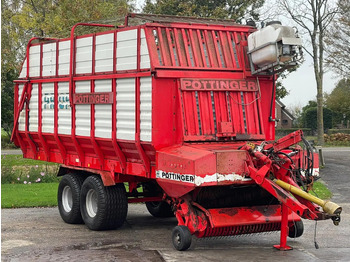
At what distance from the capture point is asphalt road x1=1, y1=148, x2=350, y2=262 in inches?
384

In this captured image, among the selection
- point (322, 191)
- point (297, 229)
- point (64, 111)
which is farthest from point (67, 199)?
point (322, 191)

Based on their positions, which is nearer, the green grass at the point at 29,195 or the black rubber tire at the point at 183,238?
the black rubber tire at the point at 183,238

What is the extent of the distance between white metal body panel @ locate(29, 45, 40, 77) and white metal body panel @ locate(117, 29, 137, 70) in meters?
2.88

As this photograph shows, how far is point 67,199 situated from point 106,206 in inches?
71.2

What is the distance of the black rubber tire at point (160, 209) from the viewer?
44.3 feet

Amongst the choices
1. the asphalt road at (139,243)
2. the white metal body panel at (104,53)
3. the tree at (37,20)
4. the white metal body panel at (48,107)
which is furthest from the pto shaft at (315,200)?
the tree at (37,20)

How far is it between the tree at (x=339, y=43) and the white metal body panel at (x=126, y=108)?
28567 millimetres

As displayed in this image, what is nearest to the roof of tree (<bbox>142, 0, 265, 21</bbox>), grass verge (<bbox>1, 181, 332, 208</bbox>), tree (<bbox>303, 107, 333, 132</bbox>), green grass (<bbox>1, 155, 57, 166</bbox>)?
grass verge (<bbox>1, 181, 332, 208</bbox>)

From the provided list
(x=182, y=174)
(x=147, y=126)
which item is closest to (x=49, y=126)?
(x=147, y=126)

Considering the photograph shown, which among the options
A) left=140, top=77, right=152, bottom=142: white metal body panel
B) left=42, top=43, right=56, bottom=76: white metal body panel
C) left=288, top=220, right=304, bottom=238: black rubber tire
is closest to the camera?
left=140, top=77, right=152, bottom=142: white metal body panel

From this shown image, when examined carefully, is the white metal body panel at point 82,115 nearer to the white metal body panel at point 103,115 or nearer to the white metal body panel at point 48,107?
the white metal body panel at point 103,115

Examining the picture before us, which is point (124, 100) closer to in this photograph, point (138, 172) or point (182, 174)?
point (138, 172)

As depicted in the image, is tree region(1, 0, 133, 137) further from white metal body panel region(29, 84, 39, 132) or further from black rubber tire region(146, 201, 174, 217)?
black rubber tire region(146, 201, 174, 217)

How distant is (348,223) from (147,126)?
457cm
